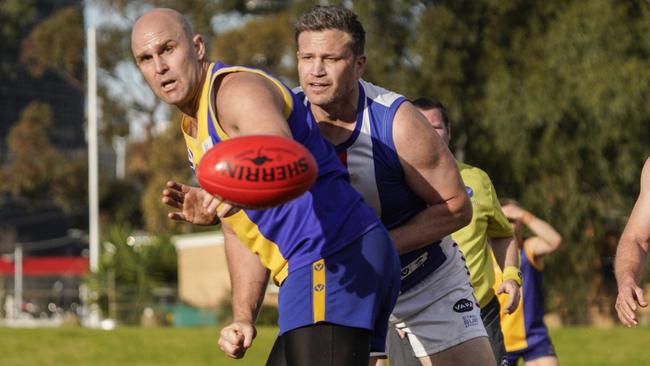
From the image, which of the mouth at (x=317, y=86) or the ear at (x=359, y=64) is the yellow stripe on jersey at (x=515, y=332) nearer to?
the ear at (x=359, y=64)

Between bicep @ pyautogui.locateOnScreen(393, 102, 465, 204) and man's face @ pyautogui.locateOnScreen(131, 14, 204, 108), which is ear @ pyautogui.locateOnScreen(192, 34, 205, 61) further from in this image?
bicep @ pyautogui.locateOnScreen(393, 102, 465, 204)

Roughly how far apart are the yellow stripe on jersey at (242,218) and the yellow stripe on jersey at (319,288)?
16cm

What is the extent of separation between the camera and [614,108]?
108 ft

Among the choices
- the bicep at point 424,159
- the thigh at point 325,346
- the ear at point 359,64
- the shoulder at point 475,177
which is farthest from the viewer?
the shoulder at point 475,177

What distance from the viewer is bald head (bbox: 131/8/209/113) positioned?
4723 millimetres

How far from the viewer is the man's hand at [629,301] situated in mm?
5168

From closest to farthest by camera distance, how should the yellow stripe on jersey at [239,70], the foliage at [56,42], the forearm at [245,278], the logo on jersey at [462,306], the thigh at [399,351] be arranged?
1. the yellow stripe on jersey at [239,70]
2. the forearm at [245,278]
3. the logo on jersey at [462,306]
4. the thigh at [399,351]
5. the foliage at [56,42]

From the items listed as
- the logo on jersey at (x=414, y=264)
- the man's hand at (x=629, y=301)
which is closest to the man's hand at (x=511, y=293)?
the logo on jersey at (x=414, y=264)

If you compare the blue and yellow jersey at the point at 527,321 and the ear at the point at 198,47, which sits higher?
the ear at the point at 198,47

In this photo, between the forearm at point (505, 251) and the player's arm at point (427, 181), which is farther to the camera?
the forearm at point (505, 251)

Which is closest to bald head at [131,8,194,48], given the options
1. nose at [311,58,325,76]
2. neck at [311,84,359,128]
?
nose at [311,58,325,76]

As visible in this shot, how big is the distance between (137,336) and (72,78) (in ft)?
100

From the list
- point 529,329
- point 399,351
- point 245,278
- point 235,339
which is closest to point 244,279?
point 245,278

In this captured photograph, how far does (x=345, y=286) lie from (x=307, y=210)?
0.31m
